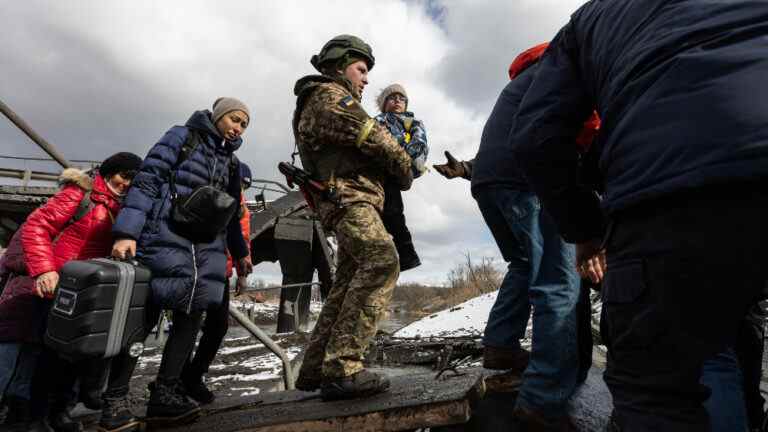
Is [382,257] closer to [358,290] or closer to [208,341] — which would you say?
[358,290]

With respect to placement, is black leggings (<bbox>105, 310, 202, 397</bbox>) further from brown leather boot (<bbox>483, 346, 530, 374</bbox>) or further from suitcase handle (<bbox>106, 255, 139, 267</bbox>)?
brown leather boot (<bbox>483, 346, 530, 374</bbox>)

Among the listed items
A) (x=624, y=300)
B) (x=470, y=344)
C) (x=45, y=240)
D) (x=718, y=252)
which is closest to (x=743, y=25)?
(x=718, y=252)

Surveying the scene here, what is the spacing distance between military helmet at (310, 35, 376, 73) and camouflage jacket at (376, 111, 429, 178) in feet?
1.38

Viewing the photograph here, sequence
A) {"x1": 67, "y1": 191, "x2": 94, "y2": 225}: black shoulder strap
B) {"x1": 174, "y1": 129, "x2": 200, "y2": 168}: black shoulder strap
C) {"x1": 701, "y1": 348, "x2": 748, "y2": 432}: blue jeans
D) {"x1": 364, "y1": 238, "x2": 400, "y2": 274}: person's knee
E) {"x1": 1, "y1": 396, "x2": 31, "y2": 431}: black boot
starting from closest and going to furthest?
{"x1": 701, "y1": 348, "x2": 748, "y2": 432}: blue jeans → {"x1": 364, "y1": 238, "x2": 400, "y2": 274}: person's knee → {"x1": 174, "y1": 129, "x2": 200, "y2": 168}: black shoulder strap → {"x1": 1, "y1": 396, "x2": 31, "y2": 431}: black boot → {"x1": 67, "y1": 191, "x2": 94, "y2": 225}: black shoulder strap

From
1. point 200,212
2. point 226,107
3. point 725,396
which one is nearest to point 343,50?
point 226,107

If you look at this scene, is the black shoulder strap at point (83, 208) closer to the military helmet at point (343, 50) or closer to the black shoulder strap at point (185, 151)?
the black shoulder strap at point (185, 151)

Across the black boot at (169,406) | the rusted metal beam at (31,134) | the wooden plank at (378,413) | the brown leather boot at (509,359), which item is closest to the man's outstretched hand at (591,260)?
the wooden plank at (378,413)

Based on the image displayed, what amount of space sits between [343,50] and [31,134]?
5.48 metres

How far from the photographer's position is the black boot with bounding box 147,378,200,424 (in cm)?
194

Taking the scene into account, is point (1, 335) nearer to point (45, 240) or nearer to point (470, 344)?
point (45, 240)

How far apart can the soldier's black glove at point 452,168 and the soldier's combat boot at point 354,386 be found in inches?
52.4

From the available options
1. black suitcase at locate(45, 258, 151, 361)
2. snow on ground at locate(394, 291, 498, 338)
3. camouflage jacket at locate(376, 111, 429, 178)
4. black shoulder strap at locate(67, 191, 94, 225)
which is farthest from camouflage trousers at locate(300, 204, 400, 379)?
snow on ground at locate(394, 291, 498, 338)

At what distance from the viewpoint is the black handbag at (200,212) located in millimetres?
2150

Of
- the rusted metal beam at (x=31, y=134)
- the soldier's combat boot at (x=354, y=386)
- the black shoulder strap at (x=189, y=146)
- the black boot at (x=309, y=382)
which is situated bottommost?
the black boot at (x=309, y=382)
